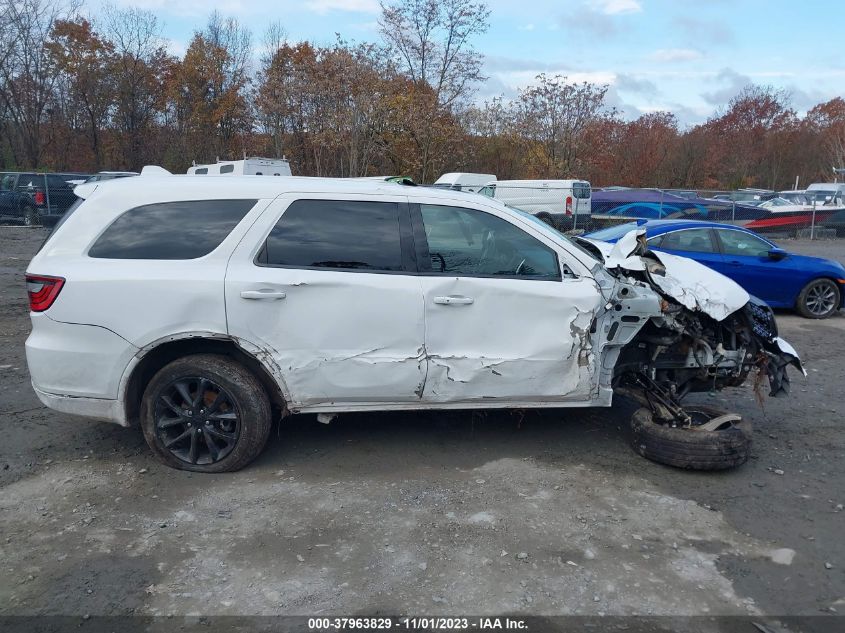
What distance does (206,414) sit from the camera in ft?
14.4

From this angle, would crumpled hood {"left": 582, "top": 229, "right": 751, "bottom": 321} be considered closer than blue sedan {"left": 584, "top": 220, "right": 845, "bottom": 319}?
Yes

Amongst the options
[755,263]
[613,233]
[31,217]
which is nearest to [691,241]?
[755,263]

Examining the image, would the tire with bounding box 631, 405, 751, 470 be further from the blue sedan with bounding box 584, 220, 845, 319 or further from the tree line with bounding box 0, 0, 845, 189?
the tree line with bounding box 0, 0, 845, 189

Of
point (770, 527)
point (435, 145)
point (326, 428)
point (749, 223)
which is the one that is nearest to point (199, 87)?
point (435, 145)

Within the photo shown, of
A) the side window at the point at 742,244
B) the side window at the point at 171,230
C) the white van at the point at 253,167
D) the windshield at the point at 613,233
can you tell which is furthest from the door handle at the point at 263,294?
the white van at the point at 253,167

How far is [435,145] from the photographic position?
87.6ft

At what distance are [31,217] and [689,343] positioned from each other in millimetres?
20747

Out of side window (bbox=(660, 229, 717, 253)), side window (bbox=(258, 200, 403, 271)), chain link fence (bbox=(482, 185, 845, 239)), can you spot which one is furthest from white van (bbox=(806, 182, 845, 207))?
side window (bbox=(258, 200, 403, 271))

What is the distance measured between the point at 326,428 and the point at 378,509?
131 centimetres

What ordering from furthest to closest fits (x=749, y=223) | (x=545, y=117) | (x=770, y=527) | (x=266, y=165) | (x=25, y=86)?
(x=25, y=86), (x=545, y=117), (x=749, y=223), (x=266, y=165), (x=770, y=527)

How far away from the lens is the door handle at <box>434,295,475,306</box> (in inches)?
173

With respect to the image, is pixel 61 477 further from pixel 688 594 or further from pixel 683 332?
pixel 683 332

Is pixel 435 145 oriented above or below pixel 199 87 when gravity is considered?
below

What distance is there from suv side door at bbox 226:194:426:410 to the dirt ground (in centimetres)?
61
